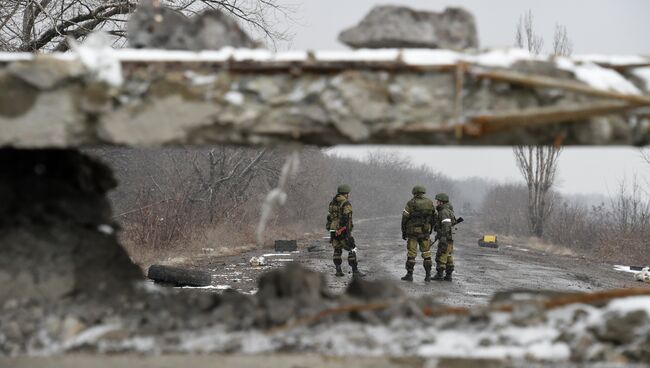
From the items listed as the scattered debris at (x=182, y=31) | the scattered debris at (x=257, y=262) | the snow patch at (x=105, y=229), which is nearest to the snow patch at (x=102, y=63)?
the scattered debris at (x=182, y=31)

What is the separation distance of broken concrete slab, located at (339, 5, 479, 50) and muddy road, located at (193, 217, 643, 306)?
5.44 m

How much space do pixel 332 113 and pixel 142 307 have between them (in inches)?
54.1

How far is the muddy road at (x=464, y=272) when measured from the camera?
8797mm

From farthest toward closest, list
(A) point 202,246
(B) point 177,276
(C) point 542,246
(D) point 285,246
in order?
(C) point 542,246
(D) point 285,246
(A) point 202,246
(B) point 177,276

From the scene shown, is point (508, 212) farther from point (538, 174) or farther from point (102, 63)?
point (102, 63)

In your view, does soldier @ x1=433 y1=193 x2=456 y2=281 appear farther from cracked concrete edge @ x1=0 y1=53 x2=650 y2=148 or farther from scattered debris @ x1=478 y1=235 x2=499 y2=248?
scattered debris @ x1=478 y1=235 x2=499 y2=248

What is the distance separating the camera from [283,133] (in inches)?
91.6

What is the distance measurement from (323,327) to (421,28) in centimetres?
150

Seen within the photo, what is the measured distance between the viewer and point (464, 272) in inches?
451

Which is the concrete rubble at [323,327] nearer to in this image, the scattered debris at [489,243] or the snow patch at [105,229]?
the snow patch at [105,229]

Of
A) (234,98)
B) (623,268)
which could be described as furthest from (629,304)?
(623,268)

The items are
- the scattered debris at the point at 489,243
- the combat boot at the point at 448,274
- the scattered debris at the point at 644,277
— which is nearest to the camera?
the combat boot at the point at 448,274

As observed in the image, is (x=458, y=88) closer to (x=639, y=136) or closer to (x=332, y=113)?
(x=332, y=113)

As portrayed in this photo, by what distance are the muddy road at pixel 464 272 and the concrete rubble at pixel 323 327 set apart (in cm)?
507
